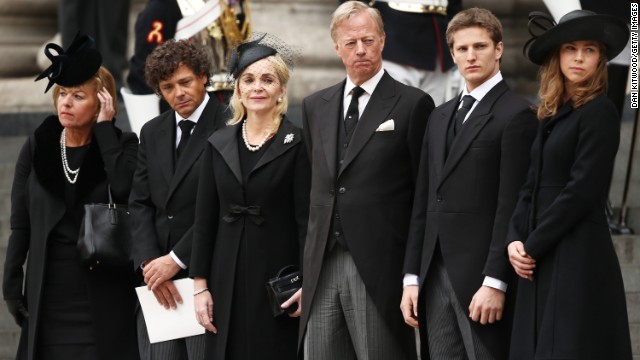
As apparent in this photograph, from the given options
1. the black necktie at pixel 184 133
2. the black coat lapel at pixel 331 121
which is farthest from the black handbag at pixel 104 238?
the black coat lapel at pixel 331 121

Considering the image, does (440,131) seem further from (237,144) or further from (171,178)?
(171,178)

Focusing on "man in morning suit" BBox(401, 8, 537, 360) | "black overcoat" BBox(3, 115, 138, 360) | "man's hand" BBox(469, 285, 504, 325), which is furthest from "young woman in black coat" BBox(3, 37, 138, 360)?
"man's hand" BBox(469, 285, 504, 325)

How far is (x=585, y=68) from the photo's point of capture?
502cm

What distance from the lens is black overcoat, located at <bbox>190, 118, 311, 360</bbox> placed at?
5637 mm

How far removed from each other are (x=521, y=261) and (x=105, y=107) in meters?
2.48

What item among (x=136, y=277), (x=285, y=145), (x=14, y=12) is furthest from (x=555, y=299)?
(x=14, y=12)

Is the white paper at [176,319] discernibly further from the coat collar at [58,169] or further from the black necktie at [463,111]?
the black necktie at [463,111]

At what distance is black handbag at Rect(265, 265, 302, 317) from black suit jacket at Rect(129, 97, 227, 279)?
494 millimetres

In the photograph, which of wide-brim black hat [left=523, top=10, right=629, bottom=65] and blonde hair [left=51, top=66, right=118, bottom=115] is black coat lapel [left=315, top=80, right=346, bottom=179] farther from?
blonde hair [left=51, top=66, right=118, bottom=115]

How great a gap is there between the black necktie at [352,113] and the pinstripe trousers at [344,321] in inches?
20.4

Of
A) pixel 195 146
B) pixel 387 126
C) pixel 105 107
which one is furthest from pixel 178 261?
pixel 387 126

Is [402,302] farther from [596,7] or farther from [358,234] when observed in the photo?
[596,7]

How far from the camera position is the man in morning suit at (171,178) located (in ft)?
19.4

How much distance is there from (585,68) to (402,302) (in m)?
1.20
